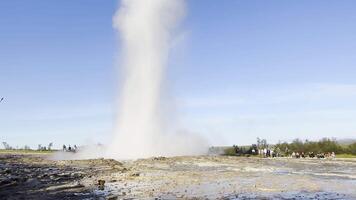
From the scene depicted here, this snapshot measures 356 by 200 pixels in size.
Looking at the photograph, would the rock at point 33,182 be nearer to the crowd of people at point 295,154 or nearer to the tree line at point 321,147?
the crowd of people at point 295,154

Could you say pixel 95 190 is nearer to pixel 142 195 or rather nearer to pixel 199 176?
pixel 142 195

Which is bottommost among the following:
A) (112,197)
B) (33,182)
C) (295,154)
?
(112,197)

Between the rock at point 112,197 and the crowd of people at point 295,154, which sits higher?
the crowd of people at point 295,154

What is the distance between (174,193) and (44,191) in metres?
6.59

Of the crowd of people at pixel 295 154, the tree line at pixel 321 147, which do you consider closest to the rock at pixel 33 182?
the crowd of people at pixel 295 154

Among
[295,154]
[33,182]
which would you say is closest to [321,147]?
[295,154]

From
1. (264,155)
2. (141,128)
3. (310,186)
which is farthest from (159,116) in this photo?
Answer: (310,186)

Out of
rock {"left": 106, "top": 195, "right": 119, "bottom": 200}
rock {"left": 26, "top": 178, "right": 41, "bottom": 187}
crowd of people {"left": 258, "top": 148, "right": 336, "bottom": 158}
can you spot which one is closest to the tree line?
crowd of people {"left": 258, "top": 148, "right": 336, "bottom": 158}

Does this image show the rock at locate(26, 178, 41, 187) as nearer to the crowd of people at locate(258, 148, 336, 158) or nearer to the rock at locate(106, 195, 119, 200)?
the rock at locate(106, 195, 119, 200)

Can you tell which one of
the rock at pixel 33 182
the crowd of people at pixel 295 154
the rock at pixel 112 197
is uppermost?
the crowd of people at pixel 295 154

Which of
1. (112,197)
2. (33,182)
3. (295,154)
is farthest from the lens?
(295,154)

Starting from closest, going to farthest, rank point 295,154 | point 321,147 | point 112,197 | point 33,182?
point 112,197, point 33,182, point 295,154, point 321,147

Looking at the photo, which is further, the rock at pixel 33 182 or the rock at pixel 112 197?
the rock at pixel 33 182

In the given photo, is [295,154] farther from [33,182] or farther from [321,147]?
[33,182]
